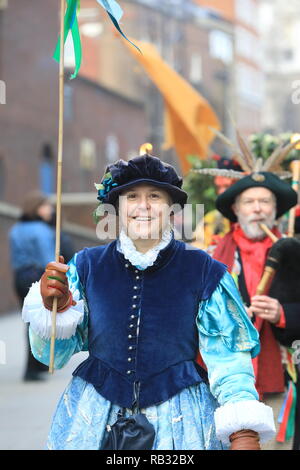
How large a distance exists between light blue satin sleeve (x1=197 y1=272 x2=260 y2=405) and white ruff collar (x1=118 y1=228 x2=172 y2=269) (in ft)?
0.81

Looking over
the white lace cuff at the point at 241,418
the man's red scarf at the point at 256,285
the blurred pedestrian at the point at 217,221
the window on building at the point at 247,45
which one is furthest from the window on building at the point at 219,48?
the white lace cuff at the point at 241,418

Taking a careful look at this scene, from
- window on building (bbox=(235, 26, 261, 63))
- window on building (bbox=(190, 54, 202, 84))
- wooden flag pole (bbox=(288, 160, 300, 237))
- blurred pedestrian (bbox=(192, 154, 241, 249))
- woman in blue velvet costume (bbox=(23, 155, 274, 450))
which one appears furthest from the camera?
window on building (bbox=(235, 26, 261, 63))

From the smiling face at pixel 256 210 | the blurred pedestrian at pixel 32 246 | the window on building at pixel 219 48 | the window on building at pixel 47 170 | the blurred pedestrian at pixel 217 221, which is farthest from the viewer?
the window on building at pixel 219 48

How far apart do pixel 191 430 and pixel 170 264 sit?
1.97 ft

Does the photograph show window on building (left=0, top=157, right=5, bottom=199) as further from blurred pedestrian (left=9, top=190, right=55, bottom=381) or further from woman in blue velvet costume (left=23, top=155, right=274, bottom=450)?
woman in blue velvet costume (left=23, top=155, right=274, bottom=450)

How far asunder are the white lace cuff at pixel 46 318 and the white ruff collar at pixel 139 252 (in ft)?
0.90

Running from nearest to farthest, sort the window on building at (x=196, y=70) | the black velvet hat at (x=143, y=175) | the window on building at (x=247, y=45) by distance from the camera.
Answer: the black velvet hat at (x=143, y=175), the window on building at (x=196, y=70), the window on building at (x=247, y=45)

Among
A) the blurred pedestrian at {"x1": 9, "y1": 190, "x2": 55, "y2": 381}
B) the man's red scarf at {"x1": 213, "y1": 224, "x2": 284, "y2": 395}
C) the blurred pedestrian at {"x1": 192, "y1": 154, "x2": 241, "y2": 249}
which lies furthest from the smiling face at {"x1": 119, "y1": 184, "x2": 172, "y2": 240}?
the blurred pedestrian at {"x1": 9, "y1": 190, "x2": 55, "y2": 381}

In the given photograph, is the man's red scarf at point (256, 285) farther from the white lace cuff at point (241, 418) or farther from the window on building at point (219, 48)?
the window on building at point (219, 48)

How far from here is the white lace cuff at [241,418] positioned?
2.98m

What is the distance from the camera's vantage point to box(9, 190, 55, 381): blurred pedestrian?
8.38 m

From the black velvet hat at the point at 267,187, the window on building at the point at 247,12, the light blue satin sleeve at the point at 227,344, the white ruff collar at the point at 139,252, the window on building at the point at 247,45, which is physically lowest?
the light blue satin sleeve at the point at 227,344

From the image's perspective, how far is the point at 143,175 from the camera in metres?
3.27

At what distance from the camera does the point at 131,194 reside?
3316 mm
